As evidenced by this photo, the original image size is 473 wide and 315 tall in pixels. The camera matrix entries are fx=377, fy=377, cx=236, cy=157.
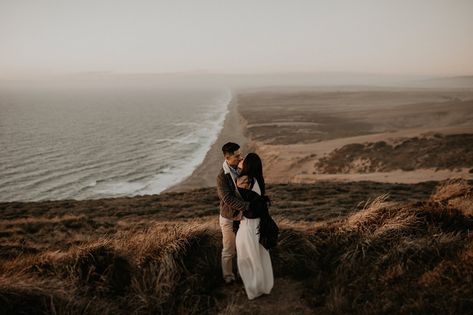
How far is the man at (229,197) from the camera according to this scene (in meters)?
5.09

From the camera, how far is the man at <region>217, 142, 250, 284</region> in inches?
201

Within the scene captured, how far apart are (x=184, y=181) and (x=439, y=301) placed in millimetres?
30618

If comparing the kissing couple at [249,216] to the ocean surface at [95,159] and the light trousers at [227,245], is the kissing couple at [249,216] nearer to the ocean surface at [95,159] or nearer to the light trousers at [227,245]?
the light trousers at [227,245]

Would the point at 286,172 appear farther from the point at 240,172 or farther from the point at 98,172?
the point at 240,172

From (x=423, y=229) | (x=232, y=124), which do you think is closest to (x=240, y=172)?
(x=423, y=229)

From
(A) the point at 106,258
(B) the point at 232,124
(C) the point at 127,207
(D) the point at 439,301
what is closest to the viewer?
(D) the point at 439,301

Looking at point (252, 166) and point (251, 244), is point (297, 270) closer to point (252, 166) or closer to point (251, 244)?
point (251, 244)

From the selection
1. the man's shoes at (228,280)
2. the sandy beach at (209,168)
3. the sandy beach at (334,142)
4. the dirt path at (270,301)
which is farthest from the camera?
the sandy beach at (209,168)

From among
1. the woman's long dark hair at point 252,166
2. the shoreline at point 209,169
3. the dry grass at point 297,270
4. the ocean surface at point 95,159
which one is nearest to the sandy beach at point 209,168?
the shoreline at point 209,169

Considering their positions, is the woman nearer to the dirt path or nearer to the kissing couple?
the kissing couple

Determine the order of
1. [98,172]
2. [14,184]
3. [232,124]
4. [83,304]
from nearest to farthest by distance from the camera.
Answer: [83,304]
[14,184]
[98,172]
[232,124]

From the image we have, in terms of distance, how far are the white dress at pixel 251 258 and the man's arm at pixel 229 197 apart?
0.23 metres

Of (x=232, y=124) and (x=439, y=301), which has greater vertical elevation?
(x=439, y=301)

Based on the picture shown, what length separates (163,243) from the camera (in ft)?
19.5
